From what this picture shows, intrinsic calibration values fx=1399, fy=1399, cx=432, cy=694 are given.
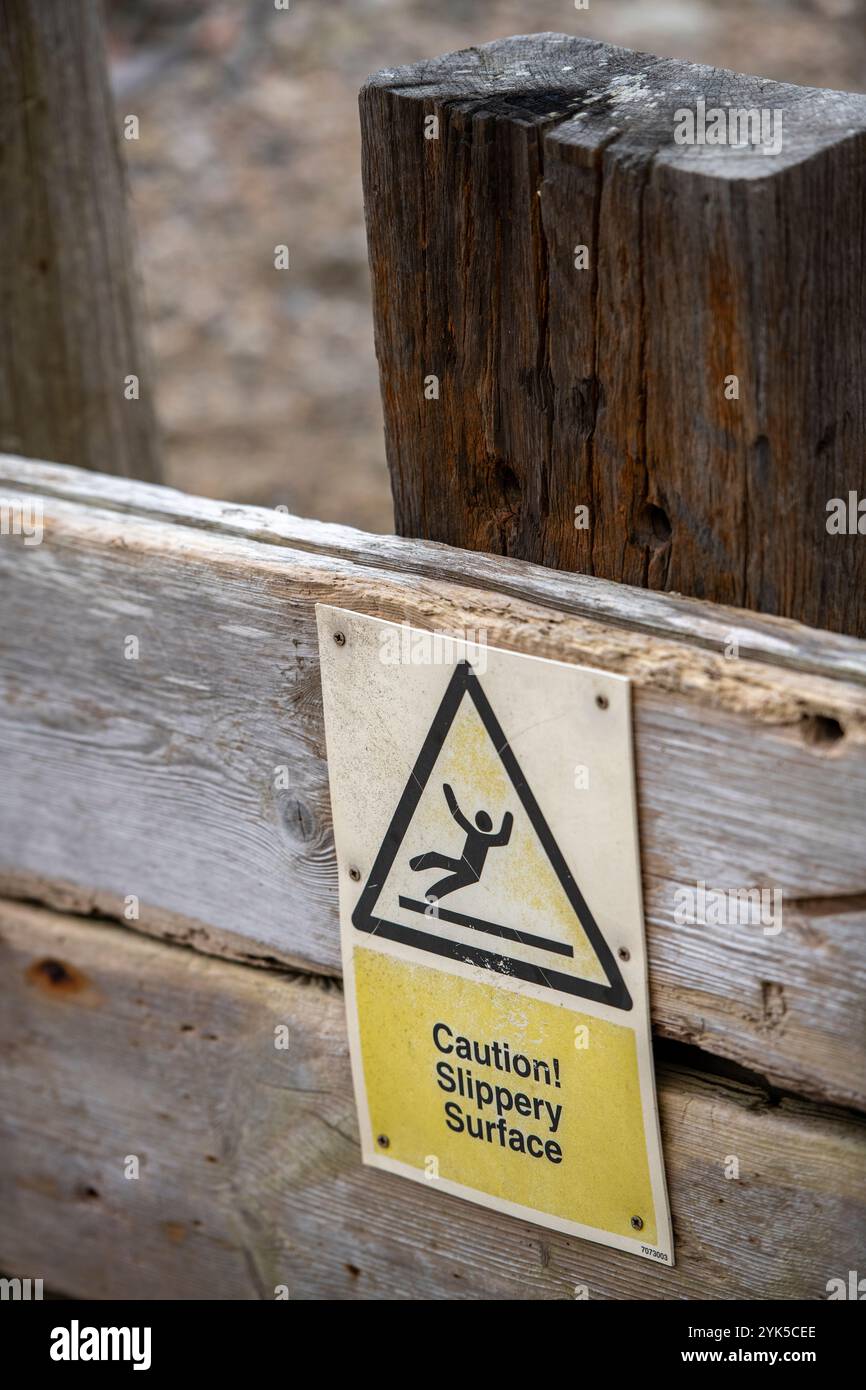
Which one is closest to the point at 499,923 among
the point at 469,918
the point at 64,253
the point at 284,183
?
the point at 469,918

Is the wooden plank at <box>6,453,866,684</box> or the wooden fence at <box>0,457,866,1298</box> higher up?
the wooden plank at <box>6,453,866,684</box>

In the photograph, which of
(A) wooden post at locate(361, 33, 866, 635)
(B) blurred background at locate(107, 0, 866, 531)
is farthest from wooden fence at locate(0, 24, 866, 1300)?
(B) blurred background at locate(107, 0, 866, 531)

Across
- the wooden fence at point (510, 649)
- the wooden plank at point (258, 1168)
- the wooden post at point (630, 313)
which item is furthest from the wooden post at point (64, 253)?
the wooden post at point (630, 313)

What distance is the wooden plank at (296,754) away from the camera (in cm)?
143

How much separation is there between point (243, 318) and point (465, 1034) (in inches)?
135

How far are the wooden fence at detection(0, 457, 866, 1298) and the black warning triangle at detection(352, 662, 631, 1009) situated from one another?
0.06m

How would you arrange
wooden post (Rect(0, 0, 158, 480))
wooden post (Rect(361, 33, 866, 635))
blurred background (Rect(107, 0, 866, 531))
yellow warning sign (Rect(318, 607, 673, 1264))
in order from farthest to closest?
blurred background (Rect(107, 0, 866, 531)), wooden post (Rect(0, 0, 158, 480)), yellow warning sign (Rect(318, 607, 673, 1264)), wooden post (Rect(361, 33, 866, 635))

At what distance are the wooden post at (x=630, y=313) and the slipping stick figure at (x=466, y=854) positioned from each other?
31cm

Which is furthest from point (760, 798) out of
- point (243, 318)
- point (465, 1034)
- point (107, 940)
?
point (243, 318)

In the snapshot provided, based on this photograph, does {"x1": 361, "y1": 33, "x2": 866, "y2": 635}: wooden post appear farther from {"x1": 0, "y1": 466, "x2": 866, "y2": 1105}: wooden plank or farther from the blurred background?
the blurred background

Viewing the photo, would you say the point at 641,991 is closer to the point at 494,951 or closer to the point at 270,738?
the point at 494,951

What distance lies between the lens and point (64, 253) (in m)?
2.57

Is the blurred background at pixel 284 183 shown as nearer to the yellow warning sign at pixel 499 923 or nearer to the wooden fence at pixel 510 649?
the wooden fence at pixel 510 649

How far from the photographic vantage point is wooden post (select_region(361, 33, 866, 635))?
137 centimetres
